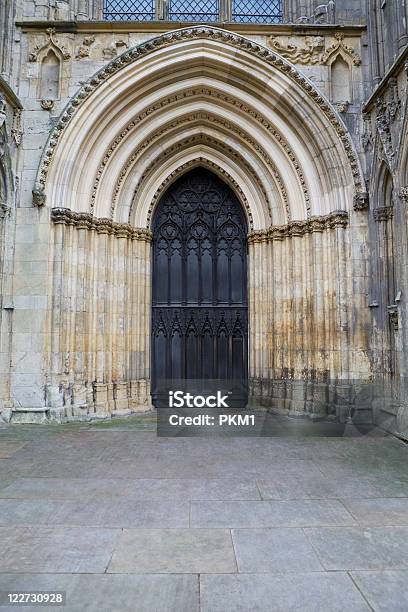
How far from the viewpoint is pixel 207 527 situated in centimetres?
389

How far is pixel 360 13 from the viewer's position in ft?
32.4

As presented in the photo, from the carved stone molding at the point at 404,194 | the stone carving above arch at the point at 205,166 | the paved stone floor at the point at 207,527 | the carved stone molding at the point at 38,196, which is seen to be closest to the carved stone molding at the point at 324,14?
the stone carving above arch at the point at 205,166

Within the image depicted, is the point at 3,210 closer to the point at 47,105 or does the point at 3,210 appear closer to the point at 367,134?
the point at 47,105

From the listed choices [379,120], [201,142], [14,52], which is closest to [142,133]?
[201,142]

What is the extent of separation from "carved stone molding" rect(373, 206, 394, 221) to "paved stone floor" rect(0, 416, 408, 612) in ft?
14.3

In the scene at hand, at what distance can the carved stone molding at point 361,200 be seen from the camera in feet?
30.2

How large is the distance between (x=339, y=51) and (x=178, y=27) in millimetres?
3451

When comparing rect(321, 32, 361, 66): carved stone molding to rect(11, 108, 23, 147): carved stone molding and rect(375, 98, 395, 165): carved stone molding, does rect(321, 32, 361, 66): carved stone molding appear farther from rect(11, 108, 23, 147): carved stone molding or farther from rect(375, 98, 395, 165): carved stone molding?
rect(11, 108, 23, 147): carved stone molding

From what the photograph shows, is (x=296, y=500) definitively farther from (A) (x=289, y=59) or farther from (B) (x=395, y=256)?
(A) (x=289, y=59)

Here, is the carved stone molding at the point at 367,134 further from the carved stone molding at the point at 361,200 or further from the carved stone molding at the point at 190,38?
the carved stone molding at the point at 361,200

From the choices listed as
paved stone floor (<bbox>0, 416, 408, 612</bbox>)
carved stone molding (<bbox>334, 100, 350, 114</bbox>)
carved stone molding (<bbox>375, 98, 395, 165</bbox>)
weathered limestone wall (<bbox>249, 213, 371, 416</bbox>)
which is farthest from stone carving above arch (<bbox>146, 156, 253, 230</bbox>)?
paved stone floor (<bbox>0, 416, 408, 612</bbox>)

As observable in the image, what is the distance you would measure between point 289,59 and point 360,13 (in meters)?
1.86

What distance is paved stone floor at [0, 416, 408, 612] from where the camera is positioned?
113 inches

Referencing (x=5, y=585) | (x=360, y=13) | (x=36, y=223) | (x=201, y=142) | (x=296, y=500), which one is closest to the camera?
(x=5, y=585)
